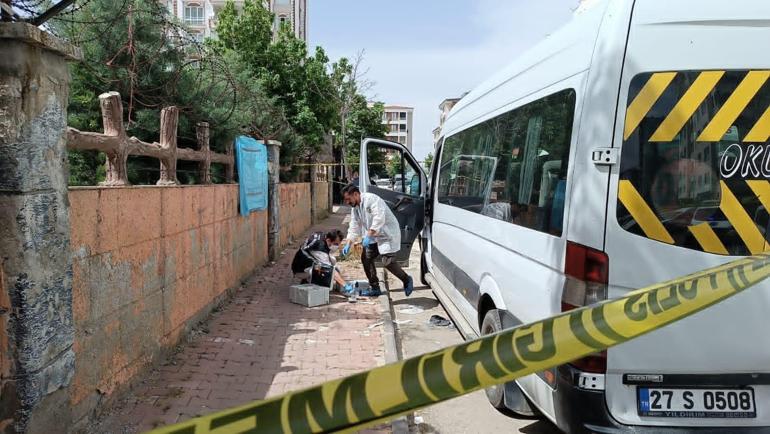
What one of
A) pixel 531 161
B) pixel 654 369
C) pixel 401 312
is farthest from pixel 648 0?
pixel 401 312

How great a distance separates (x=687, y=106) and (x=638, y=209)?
1.74 feet

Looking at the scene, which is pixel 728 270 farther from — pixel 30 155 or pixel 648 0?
pixel 30 155

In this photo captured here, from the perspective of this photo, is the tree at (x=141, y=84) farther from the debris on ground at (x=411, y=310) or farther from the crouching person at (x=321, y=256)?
the debris on ground at (x=411, y=310)

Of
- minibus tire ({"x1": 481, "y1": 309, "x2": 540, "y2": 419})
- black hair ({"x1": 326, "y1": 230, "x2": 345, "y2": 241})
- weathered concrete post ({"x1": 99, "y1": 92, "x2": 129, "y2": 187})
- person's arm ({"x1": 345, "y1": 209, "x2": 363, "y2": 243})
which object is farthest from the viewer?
black hair ({"x1": 326, "y1": 230, "x2": 345, "y2": 241})

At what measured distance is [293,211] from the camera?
1262 cm

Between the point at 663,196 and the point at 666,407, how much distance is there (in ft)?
3.25

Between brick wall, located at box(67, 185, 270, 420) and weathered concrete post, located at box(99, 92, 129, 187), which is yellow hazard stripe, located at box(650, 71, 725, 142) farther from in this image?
Answer: weathered concrete post, located at box(99, 92, 129, 187)

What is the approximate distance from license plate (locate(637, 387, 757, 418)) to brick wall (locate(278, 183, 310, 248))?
864 cm

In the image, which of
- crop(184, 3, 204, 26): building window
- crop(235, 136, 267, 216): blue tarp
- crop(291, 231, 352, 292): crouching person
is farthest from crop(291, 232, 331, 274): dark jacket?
crop(184, 3, 204, 26): building window

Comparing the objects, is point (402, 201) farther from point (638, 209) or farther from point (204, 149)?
point (638, 209)

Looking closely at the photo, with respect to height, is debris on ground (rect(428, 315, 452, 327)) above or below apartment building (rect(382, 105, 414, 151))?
below

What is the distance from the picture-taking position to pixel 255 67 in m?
15.9

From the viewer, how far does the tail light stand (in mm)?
2555

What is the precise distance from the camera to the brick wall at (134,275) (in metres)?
3.22
